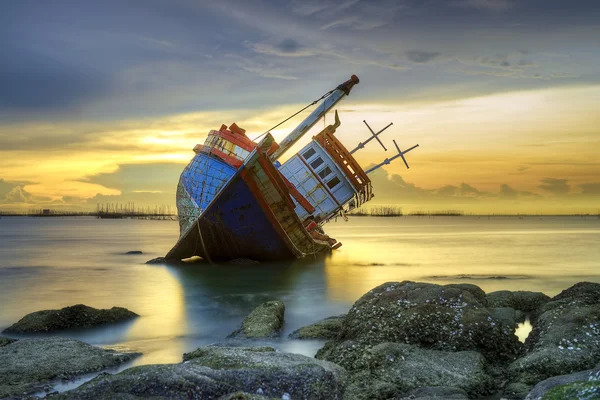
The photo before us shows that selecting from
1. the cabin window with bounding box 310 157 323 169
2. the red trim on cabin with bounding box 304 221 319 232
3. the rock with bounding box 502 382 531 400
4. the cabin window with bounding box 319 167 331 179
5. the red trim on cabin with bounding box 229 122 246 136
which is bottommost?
the rock with bounding box 502 382 531 400

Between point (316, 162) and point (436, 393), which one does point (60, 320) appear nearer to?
point (436, 393)

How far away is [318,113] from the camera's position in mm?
30719

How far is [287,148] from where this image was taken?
3122 centimetres

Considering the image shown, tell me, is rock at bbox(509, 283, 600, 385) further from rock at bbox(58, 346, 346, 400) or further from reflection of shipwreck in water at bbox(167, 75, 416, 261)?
reflection of shipwreck in water at bbox(167, 75, 416, 261)

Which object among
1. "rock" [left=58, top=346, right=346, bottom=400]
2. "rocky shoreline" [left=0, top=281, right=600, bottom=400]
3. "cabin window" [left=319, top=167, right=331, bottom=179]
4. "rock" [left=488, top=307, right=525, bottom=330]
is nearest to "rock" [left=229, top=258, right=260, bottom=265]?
"cabin window" [left=319, top=167, right=331, bottom=179]

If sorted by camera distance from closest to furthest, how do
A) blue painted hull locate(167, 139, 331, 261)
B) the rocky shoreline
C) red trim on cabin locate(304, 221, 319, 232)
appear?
the rocky shoreline
blue painted hull locate(167, 139, 331, 261)
red trim on cabin locate(304, 221, 319, 232)

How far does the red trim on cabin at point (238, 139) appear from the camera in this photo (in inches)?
1148

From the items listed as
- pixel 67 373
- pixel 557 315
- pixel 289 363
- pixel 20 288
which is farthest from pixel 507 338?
pixel 20 288

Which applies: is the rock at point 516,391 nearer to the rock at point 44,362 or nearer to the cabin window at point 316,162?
the rock at point 44,362

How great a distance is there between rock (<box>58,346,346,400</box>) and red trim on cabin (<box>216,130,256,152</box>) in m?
21.4

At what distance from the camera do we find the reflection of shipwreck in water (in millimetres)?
26812

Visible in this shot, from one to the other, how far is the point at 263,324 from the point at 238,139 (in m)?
17.1

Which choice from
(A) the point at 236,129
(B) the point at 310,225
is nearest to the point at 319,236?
(B) the point at 310,225

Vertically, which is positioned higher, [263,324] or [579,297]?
[579,297]
